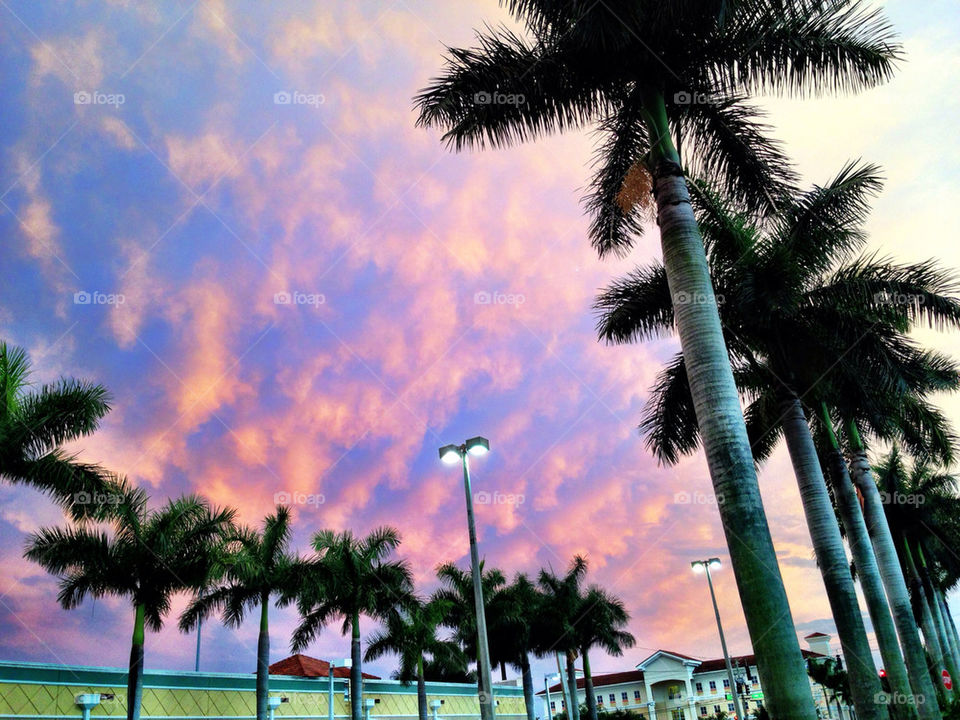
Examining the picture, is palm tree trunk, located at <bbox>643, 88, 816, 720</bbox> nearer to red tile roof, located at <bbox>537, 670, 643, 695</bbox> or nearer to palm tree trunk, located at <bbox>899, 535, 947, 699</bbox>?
palm tree trunk, located at <bbox>899, 535, 947, 699</bbox>

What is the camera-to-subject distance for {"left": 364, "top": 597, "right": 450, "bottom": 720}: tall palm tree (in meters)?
38.9

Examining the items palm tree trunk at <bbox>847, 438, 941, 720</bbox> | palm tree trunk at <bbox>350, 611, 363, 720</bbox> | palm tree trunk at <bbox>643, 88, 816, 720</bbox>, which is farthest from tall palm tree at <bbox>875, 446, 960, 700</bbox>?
palm tree trunk at <bbox>643, 88, 816, 720</bbox>

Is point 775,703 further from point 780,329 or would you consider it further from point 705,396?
point 780,329

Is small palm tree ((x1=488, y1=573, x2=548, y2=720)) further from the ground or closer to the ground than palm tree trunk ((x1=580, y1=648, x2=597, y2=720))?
→ further from the ground

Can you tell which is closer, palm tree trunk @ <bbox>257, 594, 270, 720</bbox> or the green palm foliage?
the green palm foliage

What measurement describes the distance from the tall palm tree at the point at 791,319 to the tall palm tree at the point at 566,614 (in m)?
36.8

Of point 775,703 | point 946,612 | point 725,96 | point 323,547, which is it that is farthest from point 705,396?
point 946,612

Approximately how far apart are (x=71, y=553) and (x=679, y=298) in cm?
2216

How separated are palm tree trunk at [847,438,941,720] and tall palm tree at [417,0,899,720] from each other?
40.8 ft

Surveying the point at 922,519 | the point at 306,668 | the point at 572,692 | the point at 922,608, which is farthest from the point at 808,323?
the point at 306,668

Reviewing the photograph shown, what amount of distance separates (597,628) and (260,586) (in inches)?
1221

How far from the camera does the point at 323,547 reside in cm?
3641

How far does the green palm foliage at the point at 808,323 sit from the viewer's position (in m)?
16.1

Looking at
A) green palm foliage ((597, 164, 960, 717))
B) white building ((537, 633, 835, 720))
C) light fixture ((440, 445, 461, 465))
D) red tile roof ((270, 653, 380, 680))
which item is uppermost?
green palm foliage ((597, 164, 960, 717))
